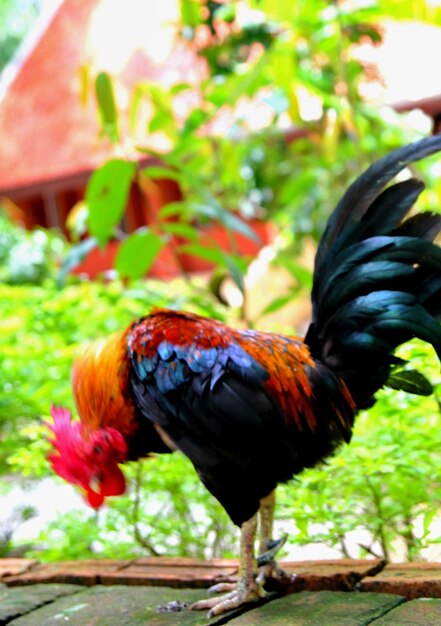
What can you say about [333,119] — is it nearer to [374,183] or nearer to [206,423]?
[374,183]

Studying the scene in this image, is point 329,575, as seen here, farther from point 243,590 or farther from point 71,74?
point 71,74

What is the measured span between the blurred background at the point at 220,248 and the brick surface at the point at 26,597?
47 centimetres

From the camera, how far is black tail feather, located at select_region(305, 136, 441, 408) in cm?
247

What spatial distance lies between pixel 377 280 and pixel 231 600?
3.49ft

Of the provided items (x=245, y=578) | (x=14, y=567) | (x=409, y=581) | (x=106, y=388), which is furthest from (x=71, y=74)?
(x=409, y=581)

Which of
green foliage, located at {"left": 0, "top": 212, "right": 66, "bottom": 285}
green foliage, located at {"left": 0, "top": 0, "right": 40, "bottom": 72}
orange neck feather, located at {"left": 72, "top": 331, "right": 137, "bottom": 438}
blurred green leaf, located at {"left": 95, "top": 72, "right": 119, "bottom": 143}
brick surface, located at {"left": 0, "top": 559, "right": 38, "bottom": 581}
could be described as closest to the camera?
orange neck feather, located at {"left": 72, "top": 331, "right": 137, "bottom": 438}

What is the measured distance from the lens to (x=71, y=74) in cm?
1200

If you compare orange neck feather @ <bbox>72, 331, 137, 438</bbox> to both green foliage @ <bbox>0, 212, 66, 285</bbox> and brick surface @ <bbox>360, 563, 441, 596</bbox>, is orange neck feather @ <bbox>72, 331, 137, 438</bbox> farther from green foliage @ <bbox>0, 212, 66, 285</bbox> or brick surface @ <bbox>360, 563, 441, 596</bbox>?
green foliage @ <bbox>0, 212, 66, 285</bbox>

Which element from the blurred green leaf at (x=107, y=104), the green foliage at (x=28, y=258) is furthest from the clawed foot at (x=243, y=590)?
the green foliage at (x=28, y=258)

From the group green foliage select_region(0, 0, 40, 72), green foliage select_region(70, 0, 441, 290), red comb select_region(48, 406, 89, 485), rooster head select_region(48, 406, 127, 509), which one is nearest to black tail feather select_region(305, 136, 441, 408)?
rooster head select_region(48, 406, 127, 509)

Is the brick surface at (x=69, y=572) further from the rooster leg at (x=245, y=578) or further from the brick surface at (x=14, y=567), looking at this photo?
the rooster leg at (x=245, y=578)

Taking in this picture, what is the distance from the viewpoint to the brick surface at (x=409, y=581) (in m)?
2.38

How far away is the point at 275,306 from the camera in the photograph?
4.73m

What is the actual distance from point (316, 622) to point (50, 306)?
2.85 m
